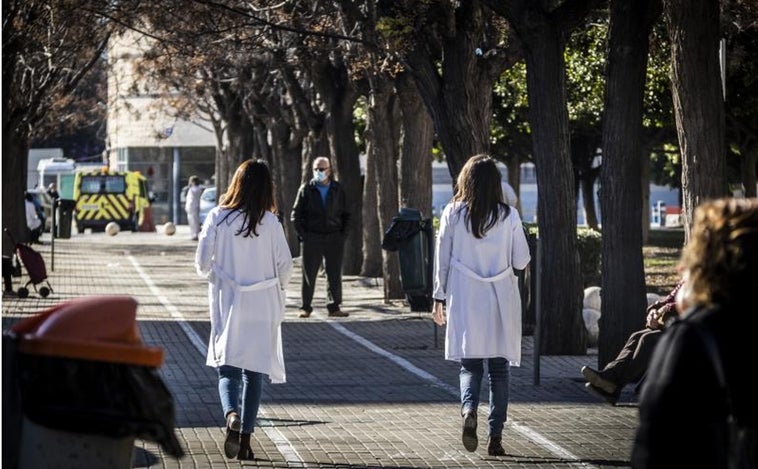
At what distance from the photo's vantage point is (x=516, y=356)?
9852mm

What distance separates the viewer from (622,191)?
1355 centimetres

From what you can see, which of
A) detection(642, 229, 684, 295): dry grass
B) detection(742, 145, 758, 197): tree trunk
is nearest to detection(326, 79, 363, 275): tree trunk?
detection(642, 229, 684, 295): dry grass

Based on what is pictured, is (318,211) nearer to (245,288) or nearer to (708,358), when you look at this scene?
(245,288)

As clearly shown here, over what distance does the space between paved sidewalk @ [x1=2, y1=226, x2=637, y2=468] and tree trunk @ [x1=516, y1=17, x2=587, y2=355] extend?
0.33m

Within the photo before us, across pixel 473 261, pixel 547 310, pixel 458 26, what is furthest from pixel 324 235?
pixel 473 261

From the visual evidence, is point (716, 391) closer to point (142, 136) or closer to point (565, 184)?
point (565, 184)

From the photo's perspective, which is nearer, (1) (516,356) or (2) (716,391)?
(2) (716,391)

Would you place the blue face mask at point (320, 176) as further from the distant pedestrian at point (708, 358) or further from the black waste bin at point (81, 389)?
the distant pedestrian at point (708, 358)

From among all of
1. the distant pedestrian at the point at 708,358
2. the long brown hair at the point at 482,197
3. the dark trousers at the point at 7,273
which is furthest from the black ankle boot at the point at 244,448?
the dark trousers at the point at 7,273

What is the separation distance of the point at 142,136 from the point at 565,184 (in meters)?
65.4

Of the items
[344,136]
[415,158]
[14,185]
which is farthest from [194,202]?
[415,158]

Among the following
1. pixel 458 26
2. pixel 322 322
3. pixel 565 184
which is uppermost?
pixel 458 26

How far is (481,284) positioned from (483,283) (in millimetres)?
13

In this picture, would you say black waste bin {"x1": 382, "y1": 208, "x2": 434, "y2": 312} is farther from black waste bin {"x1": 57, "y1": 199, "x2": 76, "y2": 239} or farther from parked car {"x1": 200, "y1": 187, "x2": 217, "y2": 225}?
parked car {"x1": 200, "y1": 187, "x2": 217, "y2": 225}
